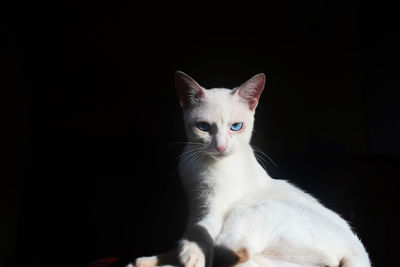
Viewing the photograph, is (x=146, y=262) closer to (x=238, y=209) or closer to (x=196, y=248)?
(x=196, y=248)

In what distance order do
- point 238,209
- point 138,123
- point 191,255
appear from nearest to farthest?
point 191,255 → point 238,209 → point 138,123

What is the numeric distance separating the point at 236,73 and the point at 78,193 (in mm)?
961

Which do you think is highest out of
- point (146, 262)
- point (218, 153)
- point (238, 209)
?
point (218, 153)

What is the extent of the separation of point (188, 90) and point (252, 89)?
8.3 inches

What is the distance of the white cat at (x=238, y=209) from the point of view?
96cm

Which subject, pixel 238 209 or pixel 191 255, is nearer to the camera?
pixel 191 255

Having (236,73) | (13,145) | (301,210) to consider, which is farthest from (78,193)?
(301,210)

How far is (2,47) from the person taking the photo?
1682mm

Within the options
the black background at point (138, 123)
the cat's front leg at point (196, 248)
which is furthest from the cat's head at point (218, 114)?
the black background at point (138, 123)

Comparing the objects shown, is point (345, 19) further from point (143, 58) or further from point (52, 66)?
point (52, 66)

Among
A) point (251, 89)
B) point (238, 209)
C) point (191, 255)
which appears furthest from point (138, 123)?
point (191, 255)

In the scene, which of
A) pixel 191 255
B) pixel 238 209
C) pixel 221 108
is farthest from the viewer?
pixel 221 108

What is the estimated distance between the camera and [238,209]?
3.53ft

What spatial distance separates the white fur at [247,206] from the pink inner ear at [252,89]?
0.03m
